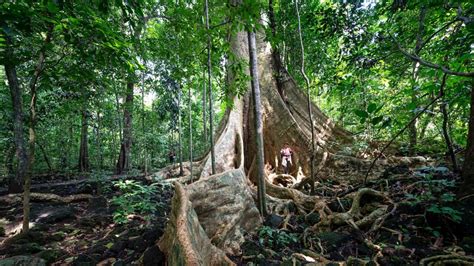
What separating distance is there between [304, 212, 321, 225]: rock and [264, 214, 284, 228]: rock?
1.52 ft

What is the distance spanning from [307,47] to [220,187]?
19.6 feet

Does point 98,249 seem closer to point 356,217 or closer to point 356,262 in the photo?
point 356,262

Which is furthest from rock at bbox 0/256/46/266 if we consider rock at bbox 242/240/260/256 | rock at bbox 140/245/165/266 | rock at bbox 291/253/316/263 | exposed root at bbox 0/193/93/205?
exposed root at bbox 0/193/93/205

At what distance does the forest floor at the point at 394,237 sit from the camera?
9.29ft

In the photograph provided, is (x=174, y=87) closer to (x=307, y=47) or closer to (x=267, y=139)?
(x=267, y=139)

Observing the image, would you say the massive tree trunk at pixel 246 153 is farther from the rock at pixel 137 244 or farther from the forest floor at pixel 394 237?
the rock at pixel 137 244

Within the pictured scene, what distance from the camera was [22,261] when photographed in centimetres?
279

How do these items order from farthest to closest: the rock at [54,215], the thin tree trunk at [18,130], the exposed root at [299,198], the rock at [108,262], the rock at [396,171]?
the thin tree trunk at [18,130] < the rock at [396,171] < the rock at [54,215] < the exposed root at [299,198] < the rock at [108,262]

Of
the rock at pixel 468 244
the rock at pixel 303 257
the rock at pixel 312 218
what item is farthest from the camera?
the rock at pixel 312 218

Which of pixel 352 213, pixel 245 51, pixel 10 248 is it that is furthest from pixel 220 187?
pixel 245 51

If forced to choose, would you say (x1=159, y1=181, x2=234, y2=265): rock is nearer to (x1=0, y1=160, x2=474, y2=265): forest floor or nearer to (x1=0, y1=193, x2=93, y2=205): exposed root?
(x1=0, y1=160, x2=474, y2=265): forest floor

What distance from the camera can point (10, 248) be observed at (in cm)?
349

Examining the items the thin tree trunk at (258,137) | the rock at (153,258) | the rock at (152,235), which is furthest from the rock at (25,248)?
the thin tree trunk at (258,137)

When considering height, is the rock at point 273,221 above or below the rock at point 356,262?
above
